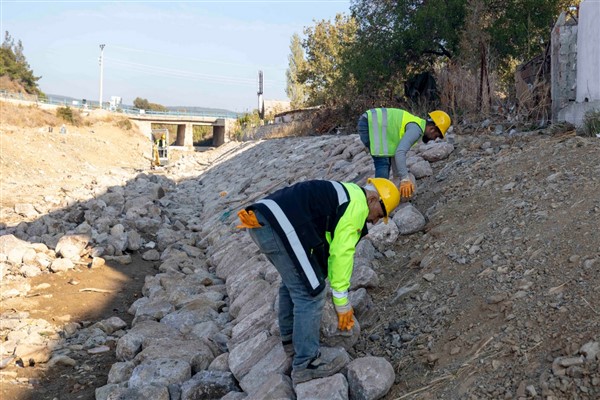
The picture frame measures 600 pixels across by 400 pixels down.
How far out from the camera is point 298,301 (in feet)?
11.3

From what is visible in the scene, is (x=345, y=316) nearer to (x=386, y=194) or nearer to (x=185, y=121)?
(x=386, y=194)

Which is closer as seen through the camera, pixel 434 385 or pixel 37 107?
pixel 434 385

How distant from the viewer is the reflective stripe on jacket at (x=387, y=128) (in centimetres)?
560

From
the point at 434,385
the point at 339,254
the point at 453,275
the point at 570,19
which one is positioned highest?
the point at 570,19

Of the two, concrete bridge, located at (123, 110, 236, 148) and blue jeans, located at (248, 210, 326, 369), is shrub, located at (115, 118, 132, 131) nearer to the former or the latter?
concrete bridge, located at (123, 110, 236, 148)

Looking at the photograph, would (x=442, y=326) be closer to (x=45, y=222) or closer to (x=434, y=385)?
(x=434, y=385)

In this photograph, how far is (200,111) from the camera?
174 feet

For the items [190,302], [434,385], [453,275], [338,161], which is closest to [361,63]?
[338,161]

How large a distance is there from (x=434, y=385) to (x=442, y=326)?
0.58 meters

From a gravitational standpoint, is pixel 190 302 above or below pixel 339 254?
below

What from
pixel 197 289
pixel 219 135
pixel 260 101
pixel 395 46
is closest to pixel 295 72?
pixel 260 101

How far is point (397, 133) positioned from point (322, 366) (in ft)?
9.56

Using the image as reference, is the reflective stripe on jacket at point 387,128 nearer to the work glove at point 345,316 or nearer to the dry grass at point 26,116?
the work glove at point 345,316

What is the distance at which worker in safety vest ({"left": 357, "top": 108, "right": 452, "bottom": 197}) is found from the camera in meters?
5.38
